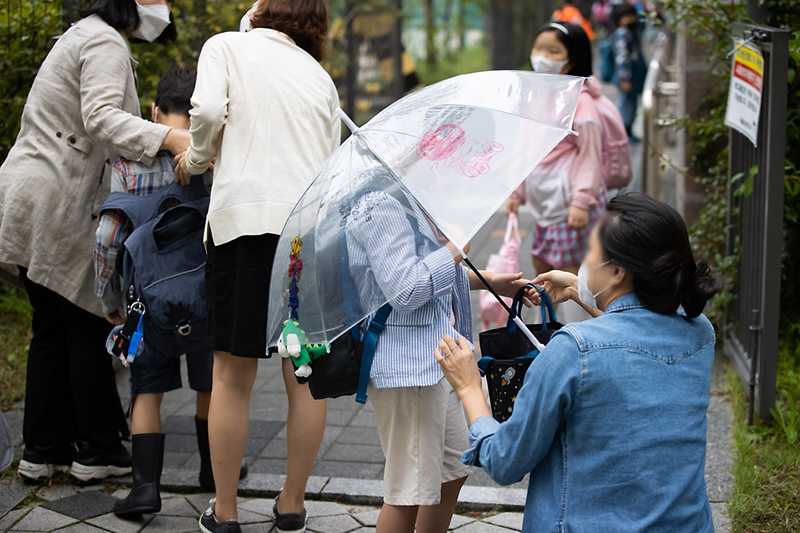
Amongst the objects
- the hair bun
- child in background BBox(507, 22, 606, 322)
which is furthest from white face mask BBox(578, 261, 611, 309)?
child in background BBox(507, 22, 606, 322)

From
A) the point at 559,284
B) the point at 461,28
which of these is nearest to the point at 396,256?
the point at 559,284

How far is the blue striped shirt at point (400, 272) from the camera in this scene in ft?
7.45

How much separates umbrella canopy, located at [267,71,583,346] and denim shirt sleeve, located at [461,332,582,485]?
0.46 m

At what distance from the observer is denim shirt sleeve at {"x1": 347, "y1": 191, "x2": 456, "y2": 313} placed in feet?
7.43

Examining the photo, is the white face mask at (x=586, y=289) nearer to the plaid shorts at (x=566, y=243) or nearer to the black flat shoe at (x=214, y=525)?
the black flat shoe at (x=214, y=525)

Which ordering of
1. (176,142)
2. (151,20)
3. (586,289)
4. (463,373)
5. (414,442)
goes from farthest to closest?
(151,20)
(176,142)
(414,442)
(463,373)
(586,289)

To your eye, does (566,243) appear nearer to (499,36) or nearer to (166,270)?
(166,270)

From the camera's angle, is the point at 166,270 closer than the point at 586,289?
No

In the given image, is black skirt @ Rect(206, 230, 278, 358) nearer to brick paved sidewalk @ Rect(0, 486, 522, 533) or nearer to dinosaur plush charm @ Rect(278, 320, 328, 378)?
dinosaur plush charm @ Rect(278, 320, 328, 378)

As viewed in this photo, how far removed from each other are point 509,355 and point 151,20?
2135 mm

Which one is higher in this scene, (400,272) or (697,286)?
(697,286)

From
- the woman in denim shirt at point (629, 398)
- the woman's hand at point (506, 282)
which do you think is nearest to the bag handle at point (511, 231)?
the woman's hand at point (506, 282)

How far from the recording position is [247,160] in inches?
113

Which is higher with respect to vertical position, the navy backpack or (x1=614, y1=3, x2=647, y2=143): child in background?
the navy backpack
